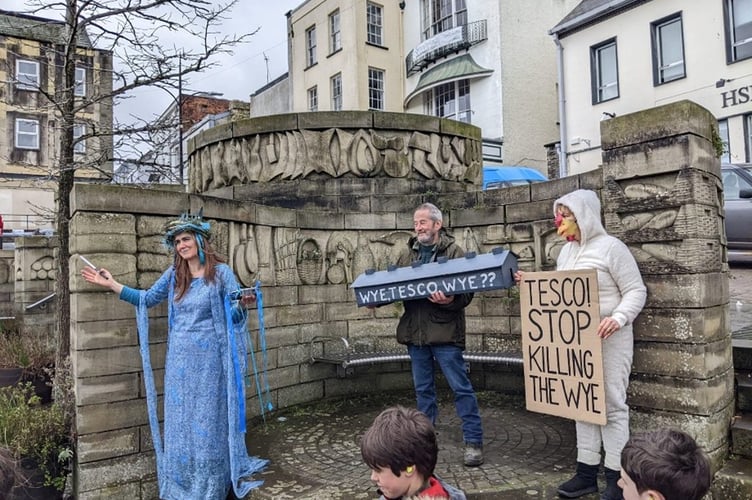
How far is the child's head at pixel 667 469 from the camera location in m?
1.92

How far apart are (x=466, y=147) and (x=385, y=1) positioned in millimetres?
A: 21453

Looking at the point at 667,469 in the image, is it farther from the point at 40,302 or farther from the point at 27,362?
the point at 40,302

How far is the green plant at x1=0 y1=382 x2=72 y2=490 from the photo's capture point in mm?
4707

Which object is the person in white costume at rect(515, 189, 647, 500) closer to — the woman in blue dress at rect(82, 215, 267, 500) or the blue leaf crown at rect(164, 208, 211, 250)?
the woman in blue dress at rect(82, 215, 267, 500)

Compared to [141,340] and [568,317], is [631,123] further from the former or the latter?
[141,340]

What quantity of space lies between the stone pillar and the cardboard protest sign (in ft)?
2.20

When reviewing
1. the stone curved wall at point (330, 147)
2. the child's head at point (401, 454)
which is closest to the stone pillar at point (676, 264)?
the child's head at point (401, 454)

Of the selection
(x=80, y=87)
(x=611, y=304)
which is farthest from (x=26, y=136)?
(x=611, y=304)

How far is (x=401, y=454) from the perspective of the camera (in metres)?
2.14

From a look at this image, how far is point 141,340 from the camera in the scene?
422 cm

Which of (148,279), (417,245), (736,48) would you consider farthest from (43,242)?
(736,48)

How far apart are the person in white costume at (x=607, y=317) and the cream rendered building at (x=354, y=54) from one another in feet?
75.2

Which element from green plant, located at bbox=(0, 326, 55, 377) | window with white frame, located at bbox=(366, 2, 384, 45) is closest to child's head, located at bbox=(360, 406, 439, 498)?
green plant, located at bbox=(0, 326, 55, 377)

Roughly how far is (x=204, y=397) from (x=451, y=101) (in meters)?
21.7
